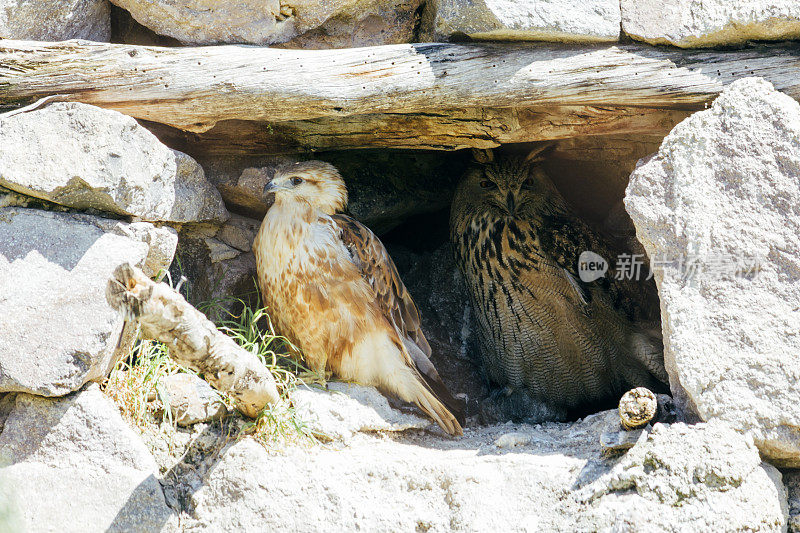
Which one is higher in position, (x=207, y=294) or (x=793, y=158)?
(x=793, y=158)

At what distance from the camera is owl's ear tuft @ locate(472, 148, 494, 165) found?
457 cm

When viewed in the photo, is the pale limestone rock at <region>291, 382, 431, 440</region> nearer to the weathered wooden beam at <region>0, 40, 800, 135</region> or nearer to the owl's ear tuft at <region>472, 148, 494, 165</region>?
the weathered wooden beam at <region>0, 40, 800, 135</region>

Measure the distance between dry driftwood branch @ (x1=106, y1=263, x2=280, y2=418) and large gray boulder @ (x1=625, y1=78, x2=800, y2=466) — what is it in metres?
1.65

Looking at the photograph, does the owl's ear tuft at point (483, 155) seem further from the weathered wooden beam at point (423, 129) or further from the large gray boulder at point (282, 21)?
the large gray boulder at point (282, 21)

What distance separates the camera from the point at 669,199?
302cm

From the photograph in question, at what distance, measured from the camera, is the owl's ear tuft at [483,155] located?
457cm

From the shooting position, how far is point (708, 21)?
3.14 m

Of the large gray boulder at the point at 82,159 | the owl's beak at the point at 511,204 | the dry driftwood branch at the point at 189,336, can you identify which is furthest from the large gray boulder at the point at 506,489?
the owl's beak at the point at 511,204

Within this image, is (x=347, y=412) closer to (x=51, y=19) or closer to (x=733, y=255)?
(x=733, y=255)

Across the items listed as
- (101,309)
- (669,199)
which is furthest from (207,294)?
(669,199)

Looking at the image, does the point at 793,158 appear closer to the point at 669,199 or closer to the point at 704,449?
the point at 669,199

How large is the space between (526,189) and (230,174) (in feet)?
5.94

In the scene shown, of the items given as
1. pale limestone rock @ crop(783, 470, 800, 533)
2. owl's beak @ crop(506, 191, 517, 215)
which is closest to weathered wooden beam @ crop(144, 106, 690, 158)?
owl's beak @ crop(506, 191, 517, 215)

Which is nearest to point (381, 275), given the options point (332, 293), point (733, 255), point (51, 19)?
point (332, 293)
